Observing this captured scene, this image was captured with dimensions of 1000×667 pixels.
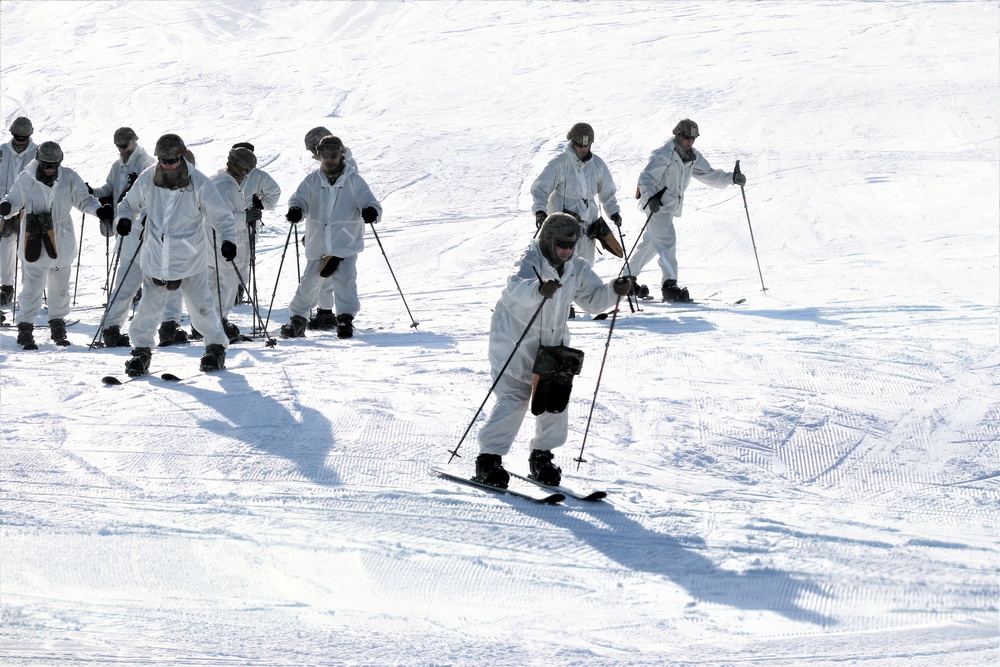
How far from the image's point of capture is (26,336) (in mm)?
11477

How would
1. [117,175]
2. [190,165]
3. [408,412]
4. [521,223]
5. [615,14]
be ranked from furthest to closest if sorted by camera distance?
[615,14] < [521,223] < [117,175] < [190,165] < [408,412]

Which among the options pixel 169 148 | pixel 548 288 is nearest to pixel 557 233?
pixel 548 288

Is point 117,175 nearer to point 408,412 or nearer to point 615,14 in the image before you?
point 408,412

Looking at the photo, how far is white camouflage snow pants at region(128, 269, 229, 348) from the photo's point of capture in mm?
9180

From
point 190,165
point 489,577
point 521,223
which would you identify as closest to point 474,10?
point 521,223

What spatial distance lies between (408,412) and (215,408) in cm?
129

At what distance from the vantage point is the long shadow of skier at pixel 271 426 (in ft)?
24.3

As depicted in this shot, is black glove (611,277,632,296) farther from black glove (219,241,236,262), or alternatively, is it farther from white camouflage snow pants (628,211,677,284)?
white camouflage snow pants (628,211,677,284)

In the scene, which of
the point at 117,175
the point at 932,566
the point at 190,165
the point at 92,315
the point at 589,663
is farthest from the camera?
the point at 92,315

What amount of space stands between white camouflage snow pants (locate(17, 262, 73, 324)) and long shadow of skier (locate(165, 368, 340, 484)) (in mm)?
3335

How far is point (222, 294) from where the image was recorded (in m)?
12.0

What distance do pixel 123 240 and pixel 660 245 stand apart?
5069mm

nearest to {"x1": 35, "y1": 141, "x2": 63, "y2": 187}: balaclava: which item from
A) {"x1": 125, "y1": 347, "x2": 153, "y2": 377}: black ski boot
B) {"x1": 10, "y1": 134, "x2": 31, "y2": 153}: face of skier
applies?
{"x1": 10, "y1": 134, "x2": 31, "y2": 153}: face of skier

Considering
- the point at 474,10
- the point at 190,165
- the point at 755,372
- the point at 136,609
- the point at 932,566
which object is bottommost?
the point at 136,609
